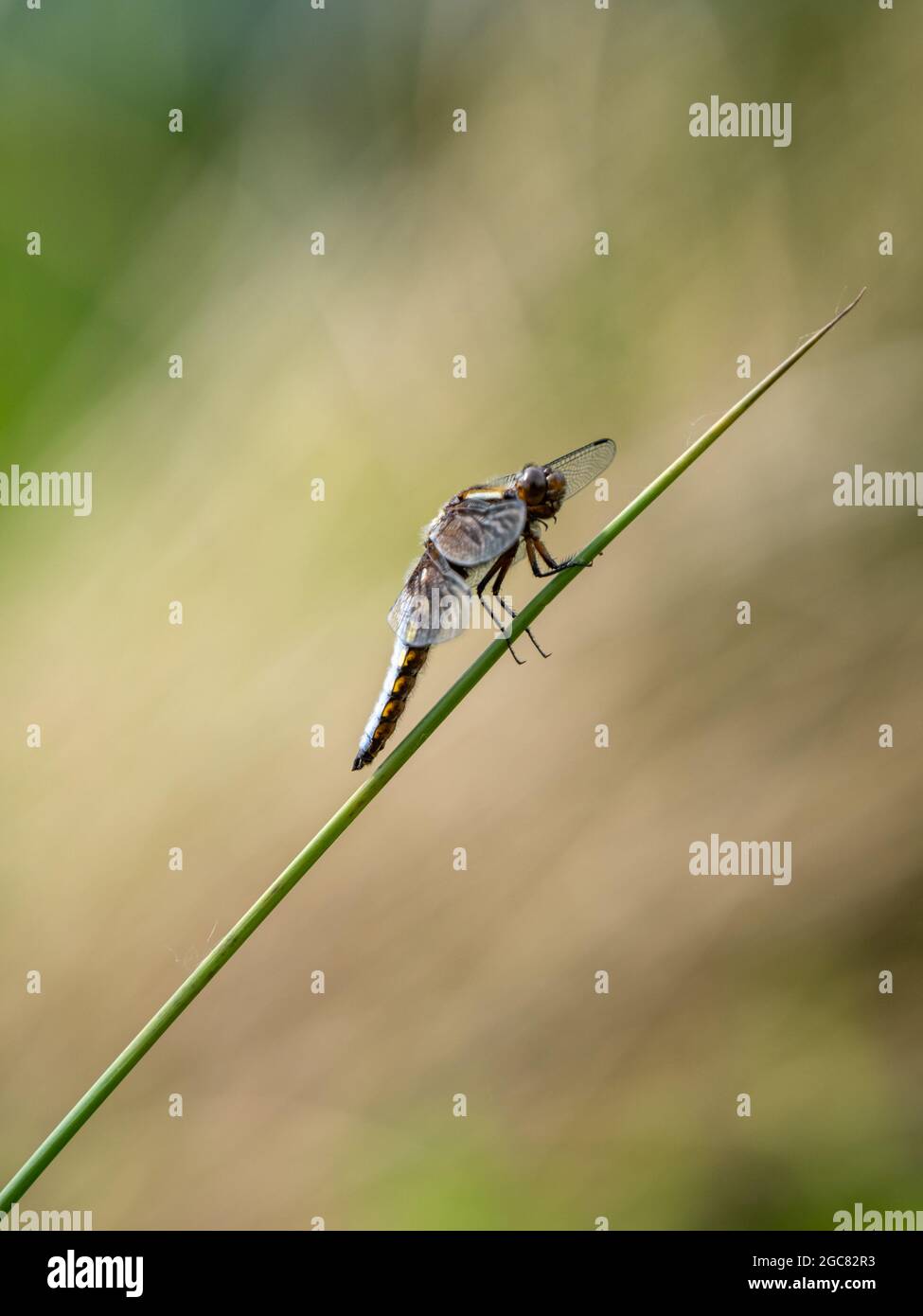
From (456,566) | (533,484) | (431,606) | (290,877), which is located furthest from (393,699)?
(290,877)

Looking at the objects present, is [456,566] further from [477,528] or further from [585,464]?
[585,464]

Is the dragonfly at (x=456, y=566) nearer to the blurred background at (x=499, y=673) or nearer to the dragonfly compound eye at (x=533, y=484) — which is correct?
the dragonfly compound eye at (x=533, y=484)

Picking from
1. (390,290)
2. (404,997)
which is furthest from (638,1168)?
(390,290)

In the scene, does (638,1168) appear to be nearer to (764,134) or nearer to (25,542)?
(25,542)

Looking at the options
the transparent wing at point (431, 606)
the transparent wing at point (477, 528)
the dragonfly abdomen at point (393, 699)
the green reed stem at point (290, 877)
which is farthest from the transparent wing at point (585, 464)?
the green reed stem at point (290, 877)

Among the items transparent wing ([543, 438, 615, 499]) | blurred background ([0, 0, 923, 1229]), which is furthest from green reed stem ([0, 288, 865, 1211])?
blurred background ([0, 0, 923, 1229])

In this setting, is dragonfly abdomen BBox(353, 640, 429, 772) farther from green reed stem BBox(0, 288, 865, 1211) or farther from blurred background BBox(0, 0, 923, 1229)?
blurred background BBox(0, 0, 923, 1229)

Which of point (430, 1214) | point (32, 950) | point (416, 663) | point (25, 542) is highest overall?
point (25, 542)
